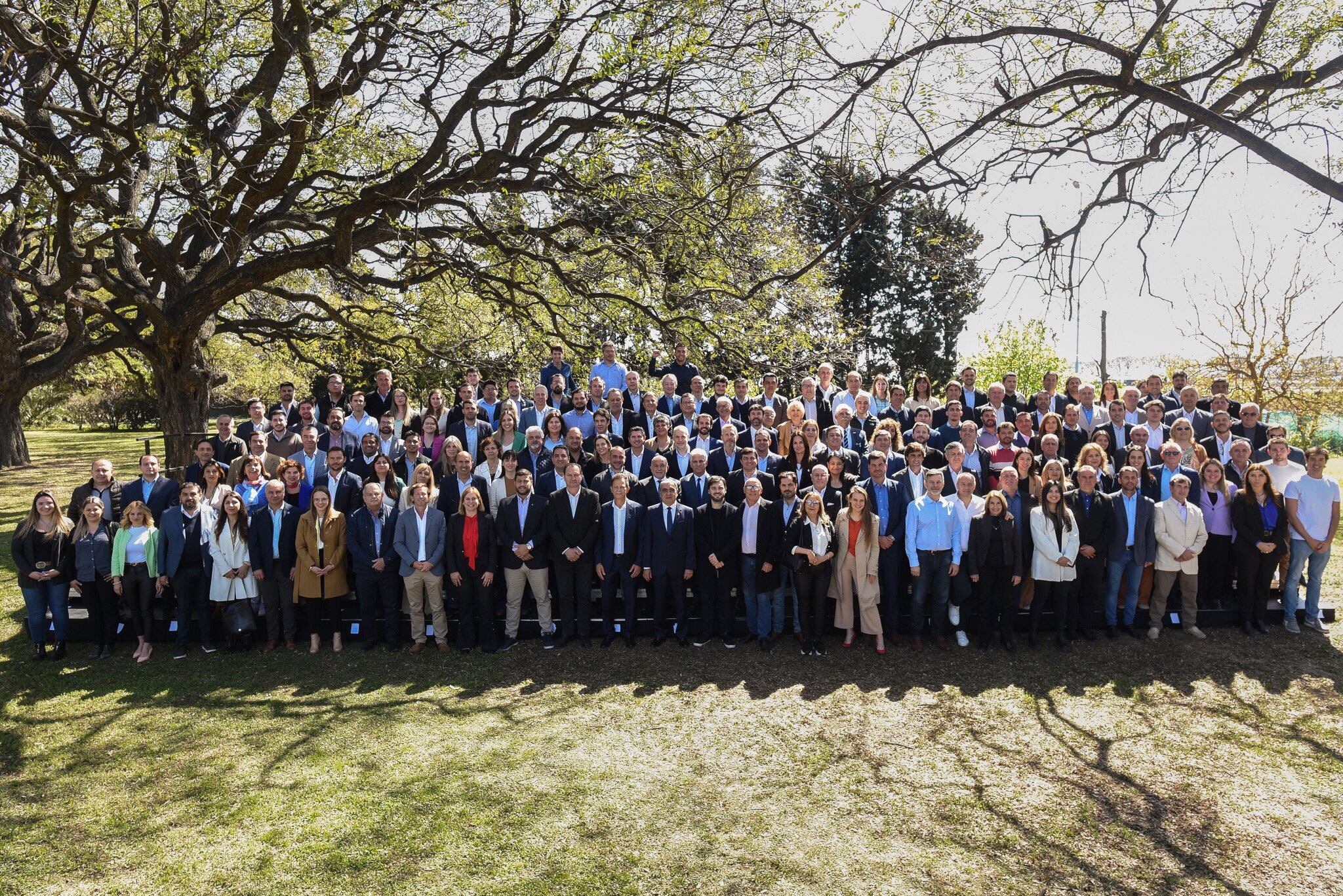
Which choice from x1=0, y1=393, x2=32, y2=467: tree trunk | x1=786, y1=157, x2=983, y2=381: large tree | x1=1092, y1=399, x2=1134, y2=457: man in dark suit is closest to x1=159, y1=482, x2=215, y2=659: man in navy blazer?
x1=786, y1=157, x2=983, y2=381: large tree

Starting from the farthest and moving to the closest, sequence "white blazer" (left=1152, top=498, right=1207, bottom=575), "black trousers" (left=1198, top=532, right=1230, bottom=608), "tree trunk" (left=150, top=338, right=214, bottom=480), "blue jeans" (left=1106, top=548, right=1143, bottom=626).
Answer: "tree trunk" (left=150, top=338, right=214, bottom=480) < "black trousers" (left=1198, top=532, right=1230, bottom=608) < "blue jeans" (left=1106, top=548, right=1143, bottom=626) < "white blazer" (left=1152, top=498, right=1207, bottom=575)

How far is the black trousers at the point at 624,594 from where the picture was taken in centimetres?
865

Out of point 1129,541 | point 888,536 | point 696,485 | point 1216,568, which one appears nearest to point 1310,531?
point 1216,568

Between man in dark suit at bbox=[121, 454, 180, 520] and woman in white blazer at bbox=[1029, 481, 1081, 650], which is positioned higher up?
man in dark suit at bbox=[121, 454, 180, 520]

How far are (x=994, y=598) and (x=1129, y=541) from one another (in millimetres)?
1574

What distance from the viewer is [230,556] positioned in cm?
852

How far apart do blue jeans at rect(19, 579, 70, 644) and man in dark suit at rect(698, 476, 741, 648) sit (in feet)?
21.5

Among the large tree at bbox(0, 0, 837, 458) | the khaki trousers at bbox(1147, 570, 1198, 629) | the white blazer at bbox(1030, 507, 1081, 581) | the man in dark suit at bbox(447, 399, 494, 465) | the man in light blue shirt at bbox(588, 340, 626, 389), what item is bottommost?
the khaki trousers at bbox(1147, 570, 1198, 629)

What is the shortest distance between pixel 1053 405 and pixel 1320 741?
5.05 meters

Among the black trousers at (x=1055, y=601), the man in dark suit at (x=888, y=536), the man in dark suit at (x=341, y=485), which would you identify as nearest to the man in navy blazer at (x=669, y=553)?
the man in dark suit at (x=888, y=536)

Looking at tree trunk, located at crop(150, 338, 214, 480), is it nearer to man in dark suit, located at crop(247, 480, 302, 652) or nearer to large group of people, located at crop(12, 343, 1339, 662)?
large group of people, located at crop(12, 343, 1339, 662)

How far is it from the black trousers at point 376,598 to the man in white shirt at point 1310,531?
30.7ft

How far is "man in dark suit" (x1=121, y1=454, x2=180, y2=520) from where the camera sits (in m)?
9.01

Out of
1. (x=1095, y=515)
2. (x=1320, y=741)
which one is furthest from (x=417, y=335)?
(x=1320, y=741)
